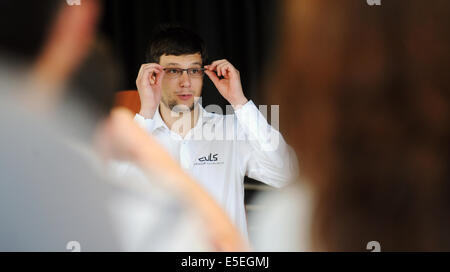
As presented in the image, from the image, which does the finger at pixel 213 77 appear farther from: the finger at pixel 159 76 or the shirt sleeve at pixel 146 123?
the shirt sleeve at pixel 146 123

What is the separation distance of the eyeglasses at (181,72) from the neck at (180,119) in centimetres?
14

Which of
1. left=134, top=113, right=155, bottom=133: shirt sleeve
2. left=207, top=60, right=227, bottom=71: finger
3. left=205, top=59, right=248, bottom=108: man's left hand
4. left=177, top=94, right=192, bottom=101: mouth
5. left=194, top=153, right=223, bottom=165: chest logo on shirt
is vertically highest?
left=207, top=60, right=227, bottom=71: finger

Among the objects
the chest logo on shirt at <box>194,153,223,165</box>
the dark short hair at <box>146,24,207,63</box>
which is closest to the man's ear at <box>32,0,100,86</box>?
the dark short hair at <box>146,24,207,63</box>

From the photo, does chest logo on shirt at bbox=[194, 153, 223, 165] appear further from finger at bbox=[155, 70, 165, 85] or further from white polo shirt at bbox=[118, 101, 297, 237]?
finger at bbox=[155, 70, 165, 85]

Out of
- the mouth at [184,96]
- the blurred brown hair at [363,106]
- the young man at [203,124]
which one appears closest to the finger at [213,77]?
the young man at [203,124]

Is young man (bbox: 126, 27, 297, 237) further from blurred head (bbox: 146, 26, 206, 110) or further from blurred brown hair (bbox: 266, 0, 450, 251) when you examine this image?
blurred brown hair (bbox: 266, 0, 450, 251)

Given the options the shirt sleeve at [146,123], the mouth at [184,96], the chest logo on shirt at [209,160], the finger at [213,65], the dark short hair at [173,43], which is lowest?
the chest logo on shirt at [209,160]

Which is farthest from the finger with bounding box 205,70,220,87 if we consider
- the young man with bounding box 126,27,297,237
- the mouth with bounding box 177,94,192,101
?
the mouth with bounding box 177,94,192,101

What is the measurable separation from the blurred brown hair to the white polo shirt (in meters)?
0.10

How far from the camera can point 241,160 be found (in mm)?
2186

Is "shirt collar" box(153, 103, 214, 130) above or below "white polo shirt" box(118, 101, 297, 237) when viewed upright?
above

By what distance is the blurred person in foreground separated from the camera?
218cm

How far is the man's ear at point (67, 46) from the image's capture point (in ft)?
7.34

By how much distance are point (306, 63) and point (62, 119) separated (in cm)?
116
